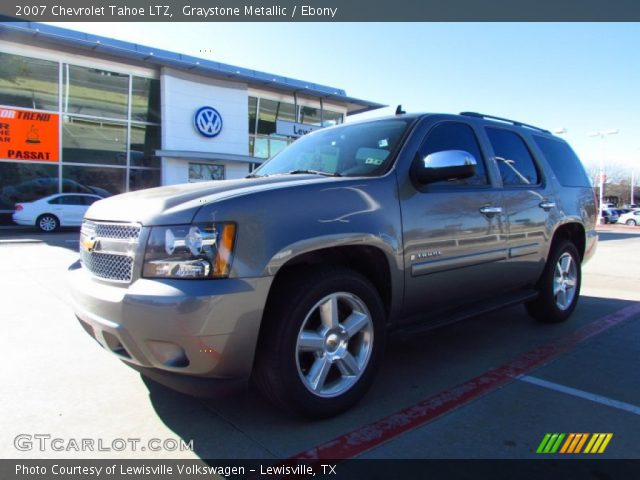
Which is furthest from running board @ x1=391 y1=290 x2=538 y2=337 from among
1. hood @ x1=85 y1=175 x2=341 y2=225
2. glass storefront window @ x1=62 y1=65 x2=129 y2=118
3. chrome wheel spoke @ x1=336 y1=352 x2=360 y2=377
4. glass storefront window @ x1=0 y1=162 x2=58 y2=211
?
glass storefront window @ x1=62 y1=65 x2=129 y2=118

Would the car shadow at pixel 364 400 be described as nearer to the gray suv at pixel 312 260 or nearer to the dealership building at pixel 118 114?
the gray suv at pixel 312 260

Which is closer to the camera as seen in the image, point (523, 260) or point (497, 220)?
point (497, 220)

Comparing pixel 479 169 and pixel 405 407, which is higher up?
pixel 479 169

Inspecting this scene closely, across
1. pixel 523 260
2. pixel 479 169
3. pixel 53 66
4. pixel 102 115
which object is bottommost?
pixel 523 260

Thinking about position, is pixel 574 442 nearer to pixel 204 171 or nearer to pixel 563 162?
pixel 563 162

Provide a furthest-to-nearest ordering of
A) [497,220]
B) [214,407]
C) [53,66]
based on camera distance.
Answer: [53,66], [497,220], [214,407]

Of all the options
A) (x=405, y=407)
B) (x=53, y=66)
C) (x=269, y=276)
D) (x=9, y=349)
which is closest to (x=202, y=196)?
(x=269, y=276)

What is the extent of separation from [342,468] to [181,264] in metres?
1.30

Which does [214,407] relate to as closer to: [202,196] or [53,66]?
[202,196]

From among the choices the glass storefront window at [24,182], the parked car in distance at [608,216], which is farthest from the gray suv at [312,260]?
the parked car in distance at [608,216]

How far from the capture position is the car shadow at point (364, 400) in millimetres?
2521

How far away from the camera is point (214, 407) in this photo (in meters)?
2.92

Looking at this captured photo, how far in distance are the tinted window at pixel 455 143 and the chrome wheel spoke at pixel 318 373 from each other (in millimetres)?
1541

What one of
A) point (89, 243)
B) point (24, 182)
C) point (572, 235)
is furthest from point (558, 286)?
point (24, 182)
